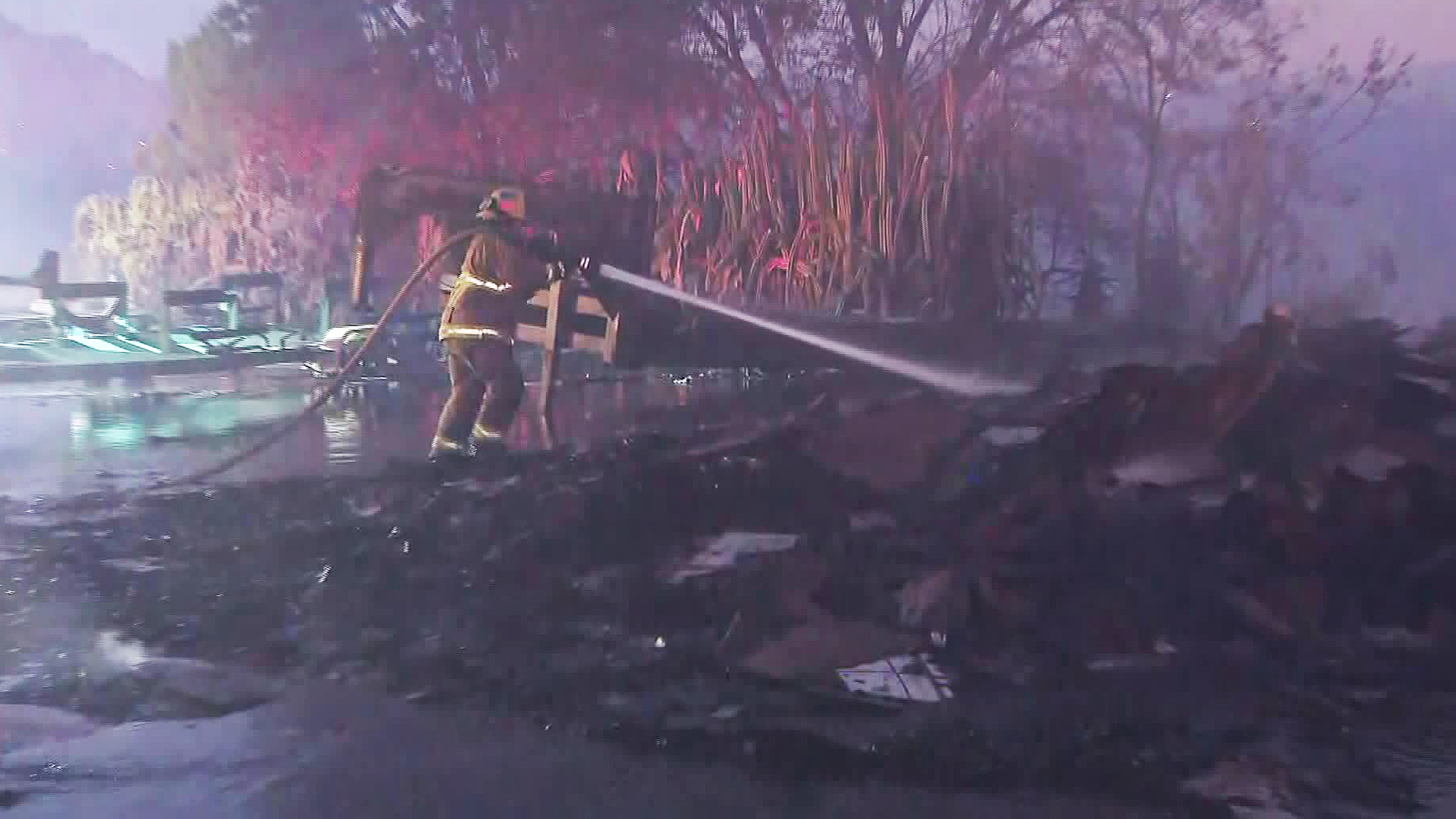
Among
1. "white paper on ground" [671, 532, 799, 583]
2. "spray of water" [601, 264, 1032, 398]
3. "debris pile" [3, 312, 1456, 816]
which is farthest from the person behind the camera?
"spray of water" [601, 264, 1032, 398]

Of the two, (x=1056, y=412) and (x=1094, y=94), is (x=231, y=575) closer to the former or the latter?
(x=1056, y=412)

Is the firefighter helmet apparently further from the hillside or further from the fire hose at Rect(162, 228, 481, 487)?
the hillside

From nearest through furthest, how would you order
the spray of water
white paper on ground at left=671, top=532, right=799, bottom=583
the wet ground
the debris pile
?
the wet ground
the debris pile
white paper on ground at left=671, top=532, right=799, bottom=583
the spray of water

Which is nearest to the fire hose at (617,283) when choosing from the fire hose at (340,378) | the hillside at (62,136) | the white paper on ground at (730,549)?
the fire hose at (340,378)

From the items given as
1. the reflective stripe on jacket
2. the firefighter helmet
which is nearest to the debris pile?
the reflective stripe on jacket

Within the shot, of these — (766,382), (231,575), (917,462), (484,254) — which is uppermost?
(484,254)

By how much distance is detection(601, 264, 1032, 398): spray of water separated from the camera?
6.31 feet

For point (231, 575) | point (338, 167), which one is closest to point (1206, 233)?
point (338, 167)

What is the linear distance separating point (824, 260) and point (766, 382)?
0.25m

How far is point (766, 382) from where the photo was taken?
78.5 inches

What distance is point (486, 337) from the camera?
195 cm

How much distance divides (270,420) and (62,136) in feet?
2.03

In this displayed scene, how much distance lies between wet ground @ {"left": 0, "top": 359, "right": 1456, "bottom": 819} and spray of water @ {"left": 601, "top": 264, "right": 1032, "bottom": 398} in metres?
0.09

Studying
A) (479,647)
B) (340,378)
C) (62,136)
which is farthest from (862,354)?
(62,136)
